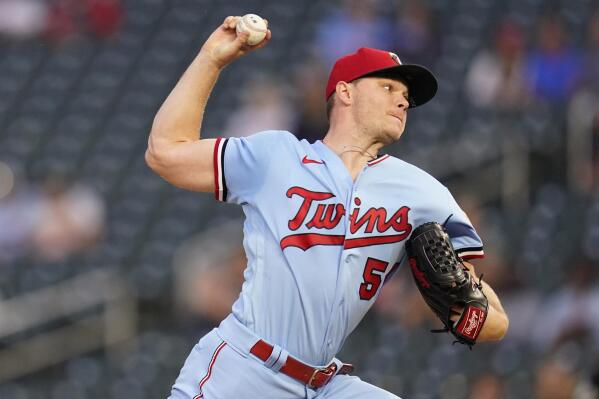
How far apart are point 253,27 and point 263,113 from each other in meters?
6.07

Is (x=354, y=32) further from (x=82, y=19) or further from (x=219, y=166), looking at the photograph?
(x=219, y=166)

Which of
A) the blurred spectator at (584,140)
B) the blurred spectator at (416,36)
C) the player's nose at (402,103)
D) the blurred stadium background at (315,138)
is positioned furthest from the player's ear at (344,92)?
the blurred spectator at (416,36)

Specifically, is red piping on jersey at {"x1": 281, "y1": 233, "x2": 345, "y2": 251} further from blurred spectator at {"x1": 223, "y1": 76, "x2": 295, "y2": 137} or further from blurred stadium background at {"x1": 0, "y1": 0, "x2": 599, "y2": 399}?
blurred spectator at {"x1": 223, "y1": 76, "x2": 295, "y2": 137}

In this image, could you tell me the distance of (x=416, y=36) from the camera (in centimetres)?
1027

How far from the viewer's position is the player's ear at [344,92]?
4.00 metres

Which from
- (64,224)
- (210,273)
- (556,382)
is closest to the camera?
(556,382)

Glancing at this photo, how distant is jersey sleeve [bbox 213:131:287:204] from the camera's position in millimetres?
3801

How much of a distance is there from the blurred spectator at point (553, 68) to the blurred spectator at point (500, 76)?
93mm

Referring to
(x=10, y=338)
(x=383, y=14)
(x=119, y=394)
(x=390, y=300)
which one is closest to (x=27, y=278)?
(x=10, y=338)

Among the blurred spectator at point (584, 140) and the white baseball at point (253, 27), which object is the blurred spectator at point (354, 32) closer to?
the blurred spectator at point (584, 140)

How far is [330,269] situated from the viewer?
12.3ft

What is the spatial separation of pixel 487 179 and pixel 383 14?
2459mm

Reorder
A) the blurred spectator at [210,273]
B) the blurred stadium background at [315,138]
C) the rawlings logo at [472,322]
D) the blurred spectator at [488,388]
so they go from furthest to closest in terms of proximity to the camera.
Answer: the blurred spectator at [210,273] → the blurred stadium background at [315,138] → the blurred spectator at [488,388] → the rawlings logo at [472,322]

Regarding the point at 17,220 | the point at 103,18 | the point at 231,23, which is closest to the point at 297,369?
the point at 231,23
